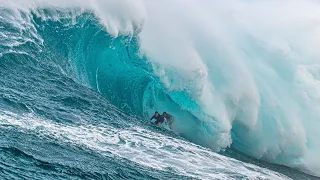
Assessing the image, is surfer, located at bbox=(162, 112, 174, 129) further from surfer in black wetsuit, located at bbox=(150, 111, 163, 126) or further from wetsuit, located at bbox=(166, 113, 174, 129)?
surfer in black wetsuit, located at bbox=(150, 111, 163, 126)

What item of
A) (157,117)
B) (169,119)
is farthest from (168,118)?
(157,117)

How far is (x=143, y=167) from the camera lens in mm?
9500

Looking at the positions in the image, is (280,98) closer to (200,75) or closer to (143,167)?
(200,75)

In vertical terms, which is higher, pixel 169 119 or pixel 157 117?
pixel 169 119

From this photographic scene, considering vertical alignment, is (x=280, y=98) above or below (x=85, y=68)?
above

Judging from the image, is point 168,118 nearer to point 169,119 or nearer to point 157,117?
point 169,119

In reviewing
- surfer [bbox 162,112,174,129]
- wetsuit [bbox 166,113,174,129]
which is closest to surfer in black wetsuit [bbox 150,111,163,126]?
surfer [bbox 162,112,174,129]

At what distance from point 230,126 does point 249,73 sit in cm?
420

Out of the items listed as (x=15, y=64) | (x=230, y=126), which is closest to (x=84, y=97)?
(x=15, y=64)

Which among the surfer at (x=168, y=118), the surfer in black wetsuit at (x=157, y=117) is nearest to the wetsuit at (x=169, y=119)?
the surfer at (x=168, y=118)

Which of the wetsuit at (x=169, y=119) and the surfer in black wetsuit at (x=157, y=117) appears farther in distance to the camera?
the wetsuit at (x=169, y=119)

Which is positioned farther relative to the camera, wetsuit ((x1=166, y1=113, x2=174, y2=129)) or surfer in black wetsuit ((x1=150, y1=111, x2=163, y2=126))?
wetsuit ((x1=166, y1=113, x2=174, y2=129))

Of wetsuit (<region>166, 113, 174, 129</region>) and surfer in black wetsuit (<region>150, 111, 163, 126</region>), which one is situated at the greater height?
wetsuit (<region>166, 113, 174, 129</region>)

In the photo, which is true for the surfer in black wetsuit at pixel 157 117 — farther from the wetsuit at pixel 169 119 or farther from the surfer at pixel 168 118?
the wetsuit at pixel 169 119
